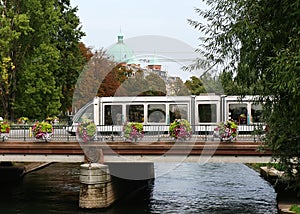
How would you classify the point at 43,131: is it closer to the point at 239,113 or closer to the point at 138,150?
the point at 138,150

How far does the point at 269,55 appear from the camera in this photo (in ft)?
35.7

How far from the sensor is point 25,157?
2541 cm

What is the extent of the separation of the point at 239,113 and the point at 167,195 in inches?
322

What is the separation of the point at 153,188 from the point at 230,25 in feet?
73.6

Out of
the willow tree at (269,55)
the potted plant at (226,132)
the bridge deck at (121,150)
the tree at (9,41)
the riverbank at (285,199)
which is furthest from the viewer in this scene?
the tree at (9,41)

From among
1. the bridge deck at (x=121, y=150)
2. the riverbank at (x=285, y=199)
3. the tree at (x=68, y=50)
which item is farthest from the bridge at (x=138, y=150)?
the tree at (x=68, y=50)

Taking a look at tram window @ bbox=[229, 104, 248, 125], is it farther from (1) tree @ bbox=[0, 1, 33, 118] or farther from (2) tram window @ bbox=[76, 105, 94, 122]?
(1) tree @ bbox=[0, 1, 33, 118]

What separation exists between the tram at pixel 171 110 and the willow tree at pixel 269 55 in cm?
2185

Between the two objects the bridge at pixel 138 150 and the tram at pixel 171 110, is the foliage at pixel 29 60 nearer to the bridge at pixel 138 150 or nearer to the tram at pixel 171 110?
the tram at pixel 171 110

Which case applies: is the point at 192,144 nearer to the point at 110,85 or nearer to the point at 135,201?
the point at 135,201

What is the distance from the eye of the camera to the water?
2531 cm

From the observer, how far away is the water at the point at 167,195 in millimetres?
25312

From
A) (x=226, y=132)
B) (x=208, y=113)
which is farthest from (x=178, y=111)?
(x=226, y=132)

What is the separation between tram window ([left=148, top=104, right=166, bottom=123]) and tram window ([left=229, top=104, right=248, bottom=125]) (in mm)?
4572
